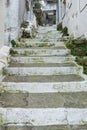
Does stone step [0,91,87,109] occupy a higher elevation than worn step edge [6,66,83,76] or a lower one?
Answer: lower

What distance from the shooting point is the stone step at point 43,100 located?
11.2ft

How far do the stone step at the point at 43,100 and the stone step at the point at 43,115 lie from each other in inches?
4.9

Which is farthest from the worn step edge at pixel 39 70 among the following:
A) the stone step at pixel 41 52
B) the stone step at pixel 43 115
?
the stone step at pixel 43 115

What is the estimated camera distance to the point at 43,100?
3.59 m

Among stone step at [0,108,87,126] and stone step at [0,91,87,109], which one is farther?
stone step at [0,91,87,109]

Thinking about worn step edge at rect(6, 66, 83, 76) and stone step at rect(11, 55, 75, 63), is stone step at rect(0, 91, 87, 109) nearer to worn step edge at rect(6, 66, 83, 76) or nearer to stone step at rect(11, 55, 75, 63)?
worn step edge at rect(6, 66, 83, 76)

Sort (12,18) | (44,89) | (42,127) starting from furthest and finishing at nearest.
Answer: (12,18), (44,89), (42,127)

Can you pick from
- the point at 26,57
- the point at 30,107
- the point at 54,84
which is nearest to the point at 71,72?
the point at 54,84

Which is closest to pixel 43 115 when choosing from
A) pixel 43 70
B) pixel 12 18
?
pixel 43 70

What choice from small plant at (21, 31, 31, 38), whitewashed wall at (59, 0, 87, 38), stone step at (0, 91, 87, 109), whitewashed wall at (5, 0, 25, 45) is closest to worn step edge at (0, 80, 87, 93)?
stone step at (0, 91, 87, 109)

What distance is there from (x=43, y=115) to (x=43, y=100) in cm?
38

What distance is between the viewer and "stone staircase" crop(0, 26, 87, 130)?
3199mm

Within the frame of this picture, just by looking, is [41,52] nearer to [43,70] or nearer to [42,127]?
[43,70]

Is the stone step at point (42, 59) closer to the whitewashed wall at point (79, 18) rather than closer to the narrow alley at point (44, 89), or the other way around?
the narrow alley at point (44, 89)
